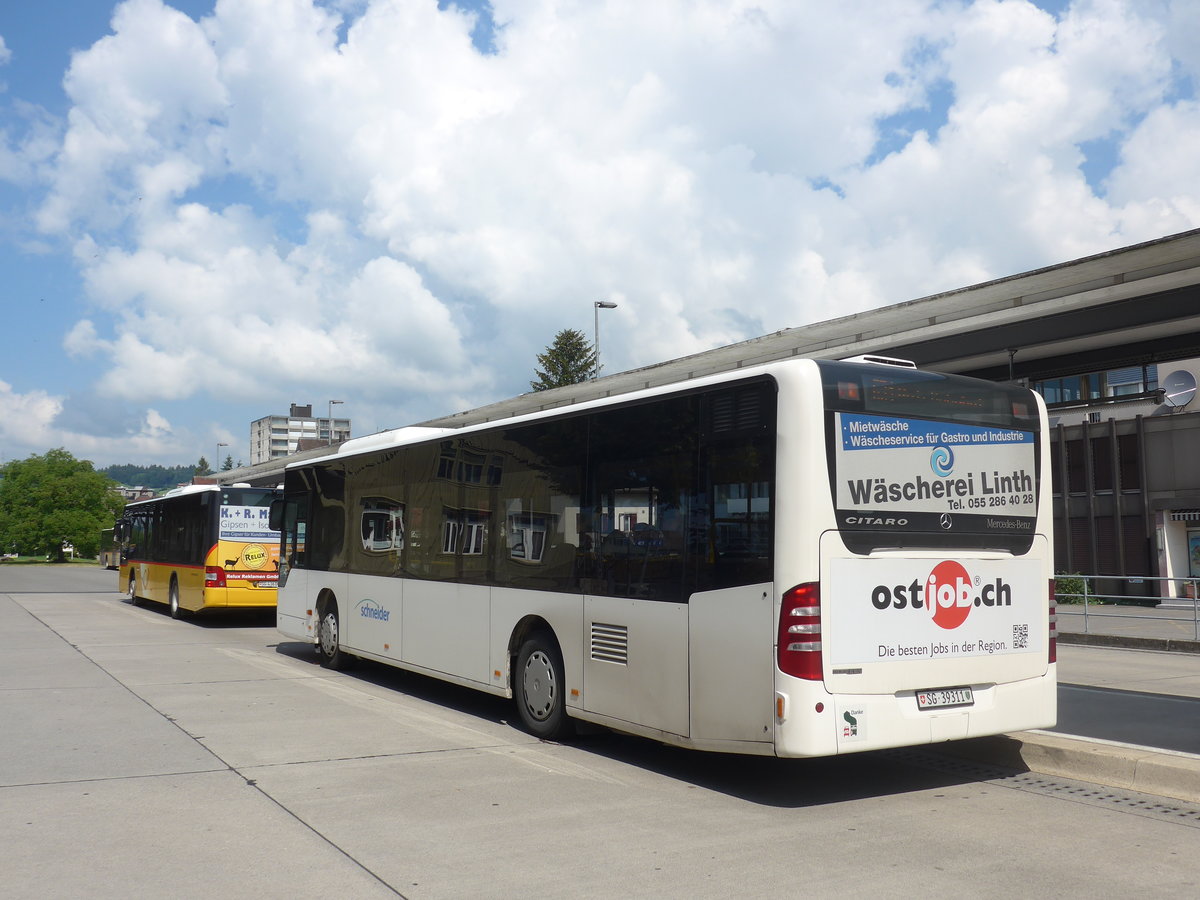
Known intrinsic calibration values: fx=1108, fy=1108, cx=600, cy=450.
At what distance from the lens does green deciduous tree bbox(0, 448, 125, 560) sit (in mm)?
100875

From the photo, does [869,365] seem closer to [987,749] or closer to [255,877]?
[987,749]

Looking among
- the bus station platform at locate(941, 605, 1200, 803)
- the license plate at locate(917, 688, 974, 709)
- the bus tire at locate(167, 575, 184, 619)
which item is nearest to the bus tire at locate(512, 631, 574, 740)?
the license plate at locate(917, 688, 974, 709)

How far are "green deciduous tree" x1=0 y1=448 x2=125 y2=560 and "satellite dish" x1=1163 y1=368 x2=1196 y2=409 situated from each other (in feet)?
299

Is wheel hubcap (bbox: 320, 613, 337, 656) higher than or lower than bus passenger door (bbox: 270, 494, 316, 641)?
lower

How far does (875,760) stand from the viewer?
28.3 ft

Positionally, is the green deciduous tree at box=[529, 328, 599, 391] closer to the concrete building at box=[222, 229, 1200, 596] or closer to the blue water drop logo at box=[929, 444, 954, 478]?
the concrete building at box=[222, 229, 1200, 596]

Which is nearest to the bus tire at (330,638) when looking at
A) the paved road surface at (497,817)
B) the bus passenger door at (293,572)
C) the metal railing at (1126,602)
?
the bus passenger door at (293,572)

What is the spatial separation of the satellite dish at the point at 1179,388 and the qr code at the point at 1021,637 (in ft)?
101

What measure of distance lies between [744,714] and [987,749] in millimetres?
2646

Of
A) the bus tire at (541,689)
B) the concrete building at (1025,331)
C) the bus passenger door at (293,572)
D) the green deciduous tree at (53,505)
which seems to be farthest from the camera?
the green deciduous tree at (53,505)

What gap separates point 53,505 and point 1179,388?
3777 inches

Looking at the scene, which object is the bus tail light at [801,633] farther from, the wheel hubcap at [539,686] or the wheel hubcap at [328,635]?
the wheel hubcap at [328,635]

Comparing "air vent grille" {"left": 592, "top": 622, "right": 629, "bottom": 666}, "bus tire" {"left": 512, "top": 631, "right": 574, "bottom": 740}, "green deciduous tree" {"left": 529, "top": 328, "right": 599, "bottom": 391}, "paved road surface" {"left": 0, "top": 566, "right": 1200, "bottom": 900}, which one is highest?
"green deciduous tree" {"left": 529, "top": 328, "right": 599, "bottom": 391}

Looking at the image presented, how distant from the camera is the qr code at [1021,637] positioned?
25.4 ft
